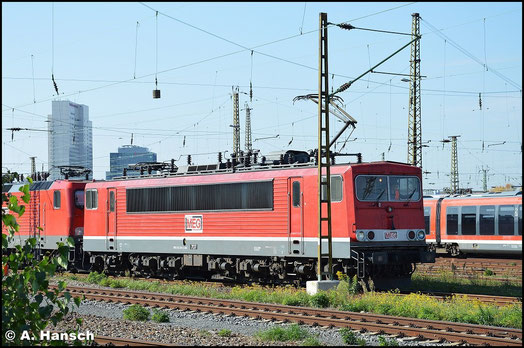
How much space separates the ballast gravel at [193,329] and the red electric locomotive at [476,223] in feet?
63.2

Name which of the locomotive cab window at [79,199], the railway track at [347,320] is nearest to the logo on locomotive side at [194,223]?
the railway track at [347,320]

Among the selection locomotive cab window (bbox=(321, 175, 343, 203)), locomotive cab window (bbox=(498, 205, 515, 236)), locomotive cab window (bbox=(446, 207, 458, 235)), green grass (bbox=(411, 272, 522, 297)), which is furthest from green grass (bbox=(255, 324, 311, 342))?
locomotive cab window (bbox=(446, 207, 458, 235))

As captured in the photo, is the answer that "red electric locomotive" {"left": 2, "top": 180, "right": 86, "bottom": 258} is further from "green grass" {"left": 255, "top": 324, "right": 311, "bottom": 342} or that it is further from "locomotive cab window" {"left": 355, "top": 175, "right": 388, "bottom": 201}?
"green grass" {"left": 255, "top": 324, "right": 311, "bottom": 342}

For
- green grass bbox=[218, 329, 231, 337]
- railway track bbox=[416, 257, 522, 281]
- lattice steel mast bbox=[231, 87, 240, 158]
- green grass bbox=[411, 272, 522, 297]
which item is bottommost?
railway track bbox=[416, 257, 522, 281]

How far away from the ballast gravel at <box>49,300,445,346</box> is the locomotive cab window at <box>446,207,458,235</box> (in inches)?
811

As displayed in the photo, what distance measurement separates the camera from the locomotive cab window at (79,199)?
97.0 feet

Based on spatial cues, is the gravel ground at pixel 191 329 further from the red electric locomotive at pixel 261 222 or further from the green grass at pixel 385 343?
the red electric locomotive at pixel 261 222

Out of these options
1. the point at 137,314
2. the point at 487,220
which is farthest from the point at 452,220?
the point at 137,314

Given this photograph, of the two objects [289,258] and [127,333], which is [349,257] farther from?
[127,333]

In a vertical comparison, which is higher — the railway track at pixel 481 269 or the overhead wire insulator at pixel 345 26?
the overhead wire insulator at pixel 345 26

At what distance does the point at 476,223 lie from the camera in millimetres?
33625

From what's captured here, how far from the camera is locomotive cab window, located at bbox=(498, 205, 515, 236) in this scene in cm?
3173

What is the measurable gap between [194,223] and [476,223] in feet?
51.1

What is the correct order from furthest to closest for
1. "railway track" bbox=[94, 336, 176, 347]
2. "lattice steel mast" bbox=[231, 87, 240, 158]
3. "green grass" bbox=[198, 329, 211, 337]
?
"lattice steel mast" bbox=[231, 87, 240, 158] → "green grass" bbox=[198, 329, 211, 337] → "railway track" bbox=[94, 336, 176, 347]
